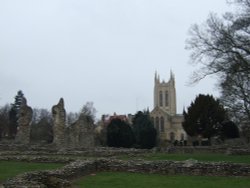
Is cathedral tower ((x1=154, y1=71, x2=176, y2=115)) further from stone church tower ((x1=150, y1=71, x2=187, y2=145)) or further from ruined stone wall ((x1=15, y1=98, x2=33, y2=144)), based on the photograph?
ruined stone wall ((x1=15, y1=98, x2=33, y2=144))

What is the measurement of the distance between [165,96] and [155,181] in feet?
449

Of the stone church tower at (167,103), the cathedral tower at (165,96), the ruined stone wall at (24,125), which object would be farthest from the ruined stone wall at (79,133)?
the cathedral tower at (165,96)

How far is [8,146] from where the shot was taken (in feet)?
120

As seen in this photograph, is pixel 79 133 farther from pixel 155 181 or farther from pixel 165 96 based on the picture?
pixel 165 96

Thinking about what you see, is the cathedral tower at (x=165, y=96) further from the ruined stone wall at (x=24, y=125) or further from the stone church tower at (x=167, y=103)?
the ruined stone wall at (x=24, y=125)

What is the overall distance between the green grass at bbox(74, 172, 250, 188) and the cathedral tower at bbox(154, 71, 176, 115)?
435ft

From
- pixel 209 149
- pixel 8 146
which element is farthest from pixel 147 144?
pixel 8 146

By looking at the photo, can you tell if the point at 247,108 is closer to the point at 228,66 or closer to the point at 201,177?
the point at 228,66

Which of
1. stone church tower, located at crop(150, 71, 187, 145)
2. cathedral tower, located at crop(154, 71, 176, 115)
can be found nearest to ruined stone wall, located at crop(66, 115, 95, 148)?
stone church tower, located at crop(150, 71, 187, 145)

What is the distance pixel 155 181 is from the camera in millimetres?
18438

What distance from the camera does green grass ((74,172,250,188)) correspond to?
56.2ft

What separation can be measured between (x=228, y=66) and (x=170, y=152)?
16044mm

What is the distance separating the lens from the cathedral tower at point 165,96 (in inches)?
6029

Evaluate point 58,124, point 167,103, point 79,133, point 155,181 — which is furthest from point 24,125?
point 167,103
